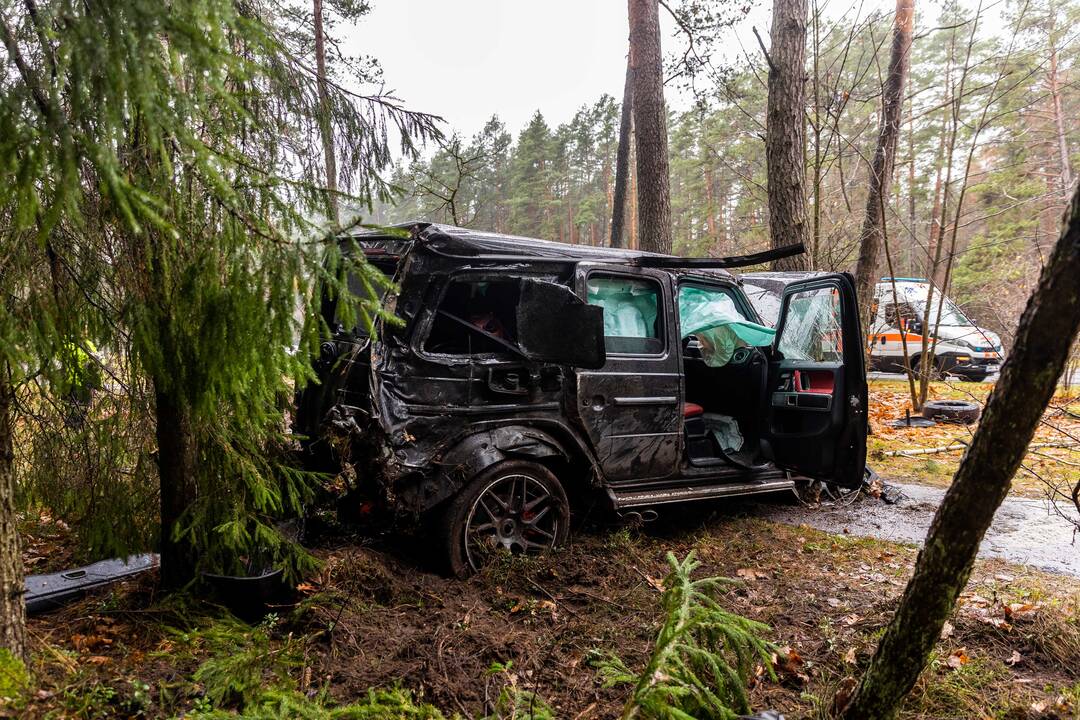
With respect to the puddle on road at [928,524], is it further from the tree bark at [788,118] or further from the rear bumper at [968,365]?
the rear bumper at [968,365]

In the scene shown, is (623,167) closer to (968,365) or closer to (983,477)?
(968,365)

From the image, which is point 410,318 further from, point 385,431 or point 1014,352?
point 1014,352

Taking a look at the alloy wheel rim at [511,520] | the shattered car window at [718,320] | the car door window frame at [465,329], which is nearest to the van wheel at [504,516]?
the alloy wheel rim at [511,520]

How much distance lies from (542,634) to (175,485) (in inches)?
76.4

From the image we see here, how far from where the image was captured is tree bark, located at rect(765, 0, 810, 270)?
7887mm

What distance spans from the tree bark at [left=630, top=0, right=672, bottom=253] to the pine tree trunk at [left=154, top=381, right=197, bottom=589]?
7.81 metres

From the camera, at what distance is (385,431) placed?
3.56 m

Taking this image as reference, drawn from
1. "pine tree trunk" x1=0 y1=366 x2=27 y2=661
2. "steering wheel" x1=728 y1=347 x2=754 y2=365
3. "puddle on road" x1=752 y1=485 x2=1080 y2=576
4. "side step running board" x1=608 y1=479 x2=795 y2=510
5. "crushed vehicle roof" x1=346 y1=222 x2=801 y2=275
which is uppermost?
"crushed vehicle roof" x1=346 y1=222 x2=801 y2=275

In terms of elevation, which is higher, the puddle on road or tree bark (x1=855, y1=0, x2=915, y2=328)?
tree bark (x1=855, y1=0, x2=915, y2=328)

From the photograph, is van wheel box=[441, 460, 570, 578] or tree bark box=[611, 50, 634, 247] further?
tree bark box=[611, 50, 634, 247]

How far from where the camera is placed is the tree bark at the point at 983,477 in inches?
63.2

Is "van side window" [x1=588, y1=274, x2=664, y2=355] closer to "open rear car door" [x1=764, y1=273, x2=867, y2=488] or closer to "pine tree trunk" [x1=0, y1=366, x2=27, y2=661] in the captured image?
"open rear car door" [x1=764, y1=273, x2=867, y2=488]

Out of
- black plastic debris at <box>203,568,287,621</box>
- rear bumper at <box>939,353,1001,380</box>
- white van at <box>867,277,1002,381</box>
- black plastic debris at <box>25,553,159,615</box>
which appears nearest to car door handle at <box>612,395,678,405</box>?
Answer: black plastic debris at <box>203,568,287,621</box>

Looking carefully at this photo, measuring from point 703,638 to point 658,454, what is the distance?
2.26 m
